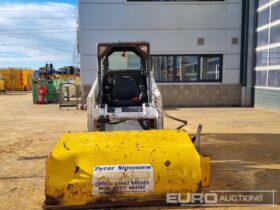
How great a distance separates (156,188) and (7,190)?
250cm

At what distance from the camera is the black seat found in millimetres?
7789

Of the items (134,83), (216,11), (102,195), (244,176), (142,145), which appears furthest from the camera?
(216,11)

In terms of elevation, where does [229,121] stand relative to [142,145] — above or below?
below

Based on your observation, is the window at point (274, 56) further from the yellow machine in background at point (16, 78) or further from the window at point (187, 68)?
the yellow machine in background at point (16, 78)

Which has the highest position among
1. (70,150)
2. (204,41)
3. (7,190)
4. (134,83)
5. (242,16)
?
(242,16)

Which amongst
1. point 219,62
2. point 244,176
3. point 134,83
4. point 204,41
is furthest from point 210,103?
point 244,176

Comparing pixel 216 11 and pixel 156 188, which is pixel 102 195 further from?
pixel 216 11

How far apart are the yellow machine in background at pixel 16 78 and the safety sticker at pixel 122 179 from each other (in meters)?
36.9

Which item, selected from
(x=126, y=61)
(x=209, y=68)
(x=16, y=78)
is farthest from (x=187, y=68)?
(x=16, y=78)

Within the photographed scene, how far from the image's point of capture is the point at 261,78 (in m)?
15.4

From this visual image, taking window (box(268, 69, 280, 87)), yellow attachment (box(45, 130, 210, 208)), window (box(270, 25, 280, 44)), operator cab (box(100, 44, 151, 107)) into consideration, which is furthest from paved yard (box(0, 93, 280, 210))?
window (box(270, 25, 280, 44))

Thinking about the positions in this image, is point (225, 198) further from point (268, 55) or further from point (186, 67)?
point (186, 67)

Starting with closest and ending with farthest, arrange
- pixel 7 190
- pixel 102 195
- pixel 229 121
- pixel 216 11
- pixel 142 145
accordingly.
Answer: pixel 102 195, pixel 142 145, pixel 7 190, pixel 229 121, pixel 216 11

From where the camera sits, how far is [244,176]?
220 inches
